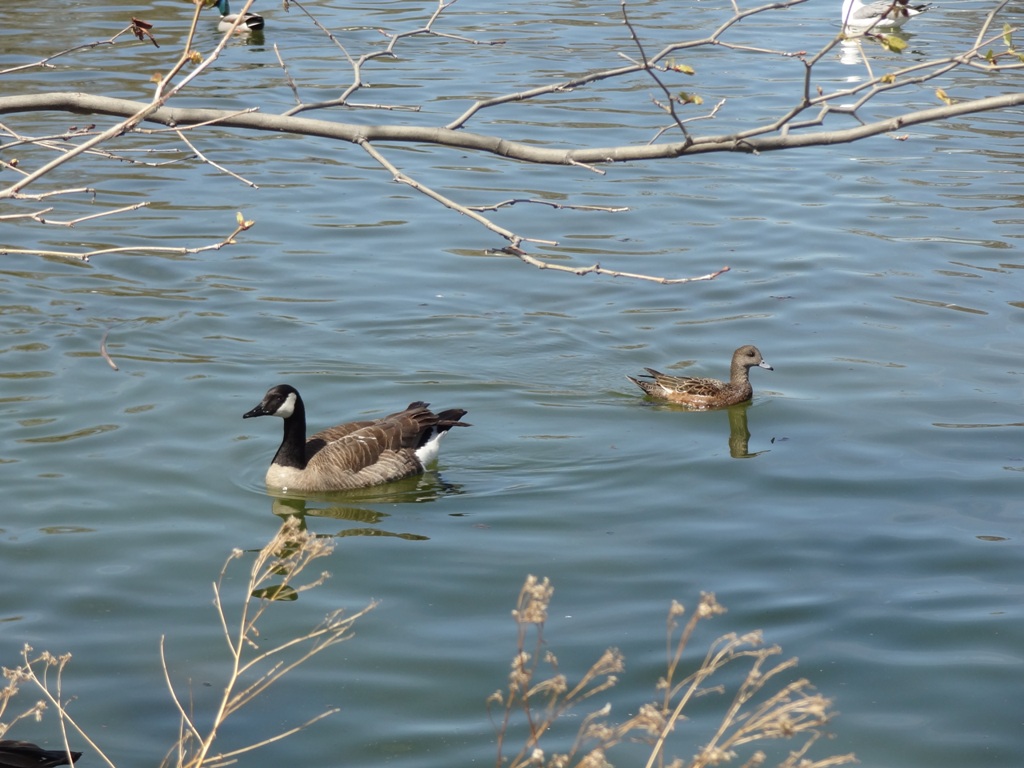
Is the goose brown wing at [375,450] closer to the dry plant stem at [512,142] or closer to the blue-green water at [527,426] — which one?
the blue-green water at [527,426]

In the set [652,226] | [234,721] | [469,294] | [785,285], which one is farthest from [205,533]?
[652,226]

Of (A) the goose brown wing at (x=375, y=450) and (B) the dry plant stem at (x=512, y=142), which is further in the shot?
(A) the goose brown wing at (x=375, y=450)

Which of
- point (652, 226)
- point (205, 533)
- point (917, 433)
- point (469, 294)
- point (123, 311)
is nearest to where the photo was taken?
point (205, 533)

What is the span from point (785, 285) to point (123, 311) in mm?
7030

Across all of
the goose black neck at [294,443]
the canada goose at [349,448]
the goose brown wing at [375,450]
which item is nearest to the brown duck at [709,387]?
the canada goose at [349,448]

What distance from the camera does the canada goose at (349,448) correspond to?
1094cm

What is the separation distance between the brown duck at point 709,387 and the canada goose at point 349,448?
186 cm

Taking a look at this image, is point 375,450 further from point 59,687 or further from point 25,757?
point 25,757

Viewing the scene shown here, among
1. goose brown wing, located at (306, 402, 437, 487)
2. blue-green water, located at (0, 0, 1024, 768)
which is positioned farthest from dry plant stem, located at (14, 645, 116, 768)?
goose brown wing, located at (306, 402, 437, 487)

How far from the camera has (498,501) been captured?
10.4 meters

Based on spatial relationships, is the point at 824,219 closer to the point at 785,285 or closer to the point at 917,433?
the point at 785,285

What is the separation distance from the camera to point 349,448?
11219 mm

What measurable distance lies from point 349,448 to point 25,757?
6.07 m

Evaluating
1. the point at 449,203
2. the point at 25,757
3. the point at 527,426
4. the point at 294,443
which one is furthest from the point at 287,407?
the point at 449,203
